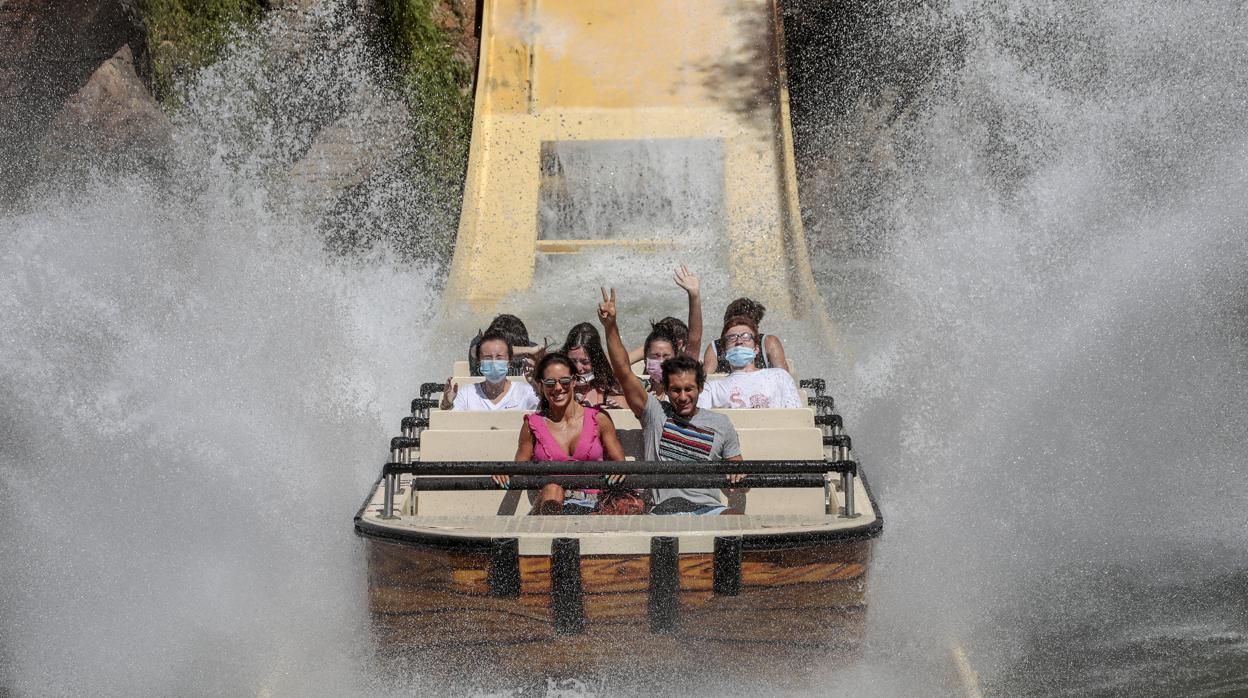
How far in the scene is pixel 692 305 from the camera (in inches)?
241

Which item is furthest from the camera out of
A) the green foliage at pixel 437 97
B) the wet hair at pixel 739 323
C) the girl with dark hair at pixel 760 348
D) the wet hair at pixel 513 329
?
the green foliage at pixel 437 97

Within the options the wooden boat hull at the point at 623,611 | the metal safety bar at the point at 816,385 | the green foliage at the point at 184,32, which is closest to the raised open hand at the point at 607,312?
the wooden boat hull at the point at 623,611

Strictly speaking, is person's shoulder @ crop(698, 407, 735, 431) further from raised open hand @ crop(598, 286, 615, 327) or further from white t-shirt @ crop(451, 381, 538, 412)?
white t-shirt @ crop(451, 381, 538, 412)

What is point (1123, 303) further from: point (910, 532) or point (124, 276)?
point (124, 276)

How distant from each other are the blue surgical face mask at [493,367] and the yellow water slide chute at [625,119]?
12.9 feet

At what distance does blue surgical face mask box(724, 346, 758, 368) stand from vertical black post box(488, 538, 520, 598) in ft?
6.49

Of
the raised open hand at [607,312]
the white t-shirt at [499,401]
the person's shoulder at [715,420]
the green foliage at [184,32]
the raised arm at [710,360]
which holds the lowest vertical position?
the person's shoulder at [715,420]

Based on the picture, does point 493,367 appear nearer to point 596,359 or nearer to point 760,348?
point 596,359

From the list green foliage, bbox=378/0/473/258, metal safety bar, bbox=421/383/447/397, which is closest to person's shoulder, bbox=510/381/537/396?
metal safety bar, bbox=421/383/447/397

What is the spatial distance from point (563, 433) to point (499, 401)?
3.38ft

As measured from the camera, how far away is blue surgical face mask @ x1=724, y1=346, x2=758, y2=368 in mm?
5777

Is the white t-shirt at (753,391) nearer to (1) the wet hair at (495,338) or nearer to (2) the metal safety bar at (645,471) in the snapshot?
(1) the wet hair at (495,338)

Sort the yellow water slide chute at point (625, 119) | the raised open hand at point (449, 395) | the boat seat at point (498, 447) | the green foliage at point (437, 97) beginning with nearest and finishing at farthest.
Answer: the boat seat at point (498, 447)
the raised open hand at point (449, 395)
the yellow water slide chute at point (625, 119)
the green foliage at point (437, 97)

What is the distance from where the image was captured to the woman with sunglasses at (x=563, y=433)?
4758mm
